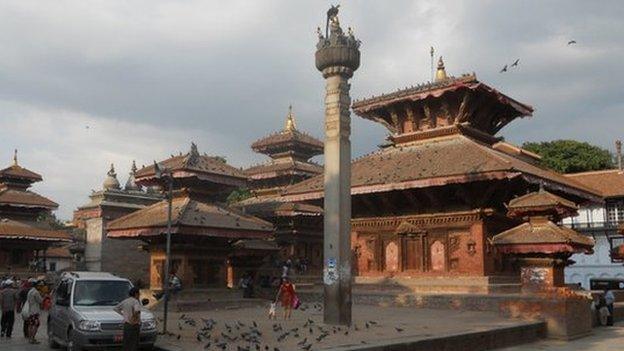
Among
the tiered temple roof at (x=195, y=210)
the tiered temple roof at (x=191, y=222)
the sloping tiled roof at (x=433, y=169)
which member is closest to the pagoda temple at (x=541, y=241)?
the sloping tiled roof at (x=433, y=169)

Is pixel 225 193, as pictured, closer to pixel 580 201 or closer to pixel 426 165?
pixel 426 165

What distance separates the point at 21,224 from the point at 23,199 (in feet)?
8.10

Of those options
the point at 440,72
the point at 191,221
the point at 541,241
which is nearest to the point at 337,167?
the point at 541,241

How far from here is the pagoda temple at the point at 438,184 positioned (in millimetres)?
24922

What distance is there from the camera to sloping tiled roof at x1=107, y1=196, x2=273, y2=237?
82.3 feet

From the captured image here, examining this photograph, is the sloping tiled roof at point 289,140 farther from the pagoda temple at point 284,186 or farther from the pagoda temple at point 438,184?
the pagoda temple at point 438,184

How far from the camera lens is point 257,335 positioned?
1479 centimetres

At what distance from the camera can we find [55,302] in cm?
1600

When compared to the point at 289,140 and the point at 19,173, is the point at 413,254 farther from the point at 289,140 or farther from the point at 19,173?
the point at 19,173

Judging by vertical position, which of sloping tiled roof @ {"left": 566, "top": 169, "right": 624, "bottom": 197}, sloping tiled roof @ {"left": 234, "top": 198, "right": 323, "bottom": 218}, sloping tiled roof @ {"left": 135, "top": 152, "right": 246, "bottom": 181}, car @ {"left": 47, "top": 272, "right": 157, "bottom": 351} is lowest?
car @ {"left": 47, "top": 272, "right": 157, "bottom": 351}

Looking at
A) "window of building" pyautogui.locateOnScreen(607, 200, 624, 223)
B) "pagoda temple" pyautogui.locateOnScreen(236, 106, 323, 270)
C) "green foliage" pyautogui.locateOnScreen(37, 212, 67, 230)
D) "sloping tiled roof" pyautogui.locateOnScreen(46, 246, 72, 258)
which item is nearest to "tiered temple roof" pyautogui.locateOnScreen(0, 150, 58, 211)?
"green foliage" pyautogui.locateOnScreen(37, 212, 67, 230)

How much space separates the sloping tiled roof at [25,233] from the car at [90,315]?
3281cm

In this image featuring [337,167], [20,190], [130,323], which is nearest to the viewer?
[130,323]

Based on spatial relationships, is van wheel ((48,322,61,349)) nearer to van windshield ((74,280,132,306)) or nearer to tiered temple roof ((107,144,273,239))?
van windshield ((74,280,132,306))
